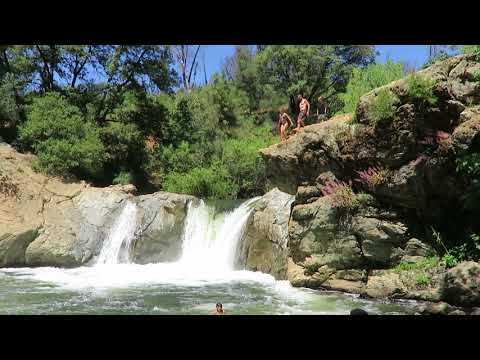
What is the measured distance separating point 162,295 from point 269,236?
11.6 feet

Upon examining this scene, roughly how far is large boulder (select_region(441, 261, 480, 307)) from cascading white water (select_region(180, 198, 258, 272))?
21.9ft

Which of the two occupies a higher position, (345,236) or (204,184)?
(204,184)

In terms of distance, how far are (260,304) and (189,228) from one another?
6839 mm

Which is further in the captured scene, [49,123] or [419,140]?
[49,123]

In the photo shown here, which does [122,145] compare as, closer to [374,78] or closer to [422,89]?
[374,78]

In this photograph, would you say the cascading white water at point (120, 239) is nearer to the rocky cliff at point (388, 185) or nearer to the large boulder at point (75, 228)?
the large boulder at point (75, 228)

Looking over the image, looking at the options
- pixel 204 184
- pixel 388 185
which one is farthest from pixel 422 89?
pixel 204 184

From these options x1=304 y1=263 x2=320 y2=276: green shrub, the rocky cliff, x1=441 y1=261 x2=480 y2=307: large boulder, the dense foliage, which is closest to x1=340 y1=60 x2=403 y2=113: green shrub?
the dense foliage

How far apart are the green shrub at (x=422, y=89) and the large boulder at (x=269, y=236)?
4.57 metres

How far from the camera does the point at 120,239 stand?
52.9 ft

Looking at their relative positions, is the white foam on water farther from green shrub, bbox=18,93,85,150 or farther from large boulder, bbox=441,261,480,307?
green shrub, bbox=18,93,85,150

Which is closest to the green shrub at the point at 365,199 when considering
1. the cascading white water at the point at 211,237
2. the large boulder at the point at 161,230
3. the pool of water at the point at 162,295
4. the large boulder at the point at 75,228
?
the pool of water at the point at 162,295

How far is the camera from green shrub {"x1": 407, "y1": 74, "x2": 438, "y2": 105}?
31.3 ft

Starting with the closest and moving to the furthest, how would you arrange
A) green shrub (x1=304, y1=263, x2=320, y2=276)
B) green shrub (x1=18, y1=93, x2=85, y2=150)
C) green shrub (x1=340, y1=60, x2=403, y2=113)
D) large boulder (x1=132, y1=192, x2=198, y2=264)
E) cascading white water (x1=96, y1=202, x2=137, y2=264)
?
green shrub (x1=304, y1=263, x2=320, y2=276)
large boulder (x1=132, y1=192, x2=198, y2=264)
cascading white water (x1=96, y1=202, x2=137, y2=264)
green shrub (x1=18, y1=93, x2=85, y2=150)
green shrub (x1=340, y1=60, x2=403, y2=113)
